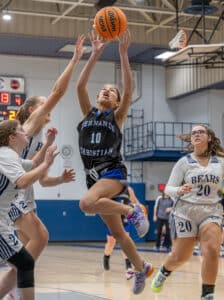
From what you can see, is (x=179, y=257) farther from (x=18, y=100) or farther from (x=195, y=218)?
(x=18, y=100)

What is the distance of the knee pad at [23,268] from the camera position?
18.8 ft

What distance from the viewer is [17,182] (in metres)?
5.57

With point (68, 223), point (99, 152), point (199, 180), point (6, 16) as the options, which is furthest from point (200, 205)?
point (68, 223)

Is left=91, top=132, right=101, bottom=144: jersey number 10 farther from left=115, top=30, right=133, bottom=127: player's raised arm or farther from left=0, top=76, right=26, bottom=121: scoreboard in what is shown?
left=0, top=76, right=26, bottom=121: scoreboard

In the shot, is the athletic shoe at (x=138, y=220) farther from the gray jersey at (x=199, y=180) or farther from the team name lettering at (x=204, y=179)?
the team name lettering at (x=204, y=179)

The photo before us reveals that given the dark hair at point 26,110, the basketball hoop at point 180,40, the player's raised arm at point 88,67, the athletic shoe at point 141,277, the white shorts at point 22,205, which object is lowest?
the athletic shoe at point 141,277

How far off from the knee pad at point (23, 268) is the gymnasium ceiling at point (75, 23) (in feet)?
51.5

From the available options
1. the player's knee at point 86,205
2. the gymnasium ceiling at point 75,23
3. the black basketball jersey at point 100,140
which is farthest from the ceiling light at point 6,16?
the player's knee at point 86,205

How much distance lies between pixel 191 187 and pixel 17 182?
8.28 ft

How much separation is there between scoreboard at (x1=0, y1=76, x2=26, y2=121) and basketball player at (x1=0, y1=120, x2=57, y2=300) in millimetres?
13818

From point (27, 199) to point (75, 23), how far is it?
652 inches

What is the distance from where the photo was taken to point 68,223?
25578mm

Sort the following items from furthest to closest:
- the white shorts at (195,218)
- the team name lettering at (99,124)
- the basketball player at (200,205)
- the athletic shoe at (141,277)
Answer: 1. the white shorts at (195,218)
2. the athletic shoe at (141,277)
3. the basketball player at (200,205)
4. the team name lettering at (99,124)

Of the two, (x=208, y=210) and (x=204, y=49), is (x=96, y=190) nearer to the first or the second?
(x=208, y=210)
